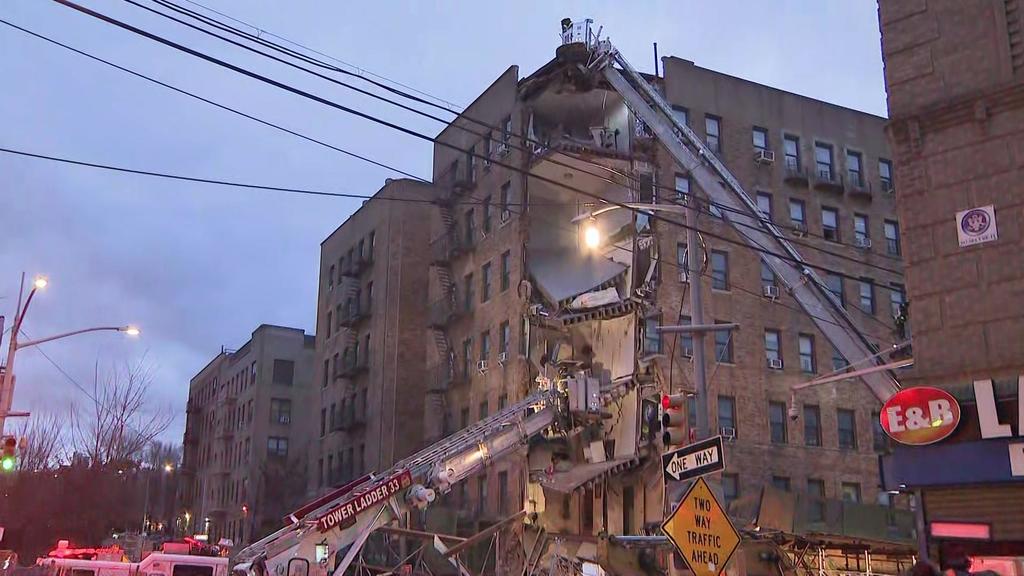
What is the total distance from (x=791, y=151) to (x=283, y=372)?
44.9 metres

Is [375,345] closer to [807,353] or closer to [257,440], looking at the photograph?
[807,353]

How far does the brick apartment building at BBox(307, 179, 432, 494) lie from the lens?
47.9 m

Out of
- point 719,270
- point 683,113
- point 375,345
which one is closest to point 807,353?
point 719,270

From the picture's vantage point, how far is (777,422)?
37.6m

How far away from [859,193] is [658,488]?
54.5 ft

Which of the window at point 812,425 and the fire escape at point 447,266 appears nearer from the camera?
the window at point 812,425

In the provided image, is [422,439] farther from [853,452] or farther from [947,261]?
[947,261]

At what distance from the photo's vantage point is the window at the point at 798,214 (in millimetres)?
40219

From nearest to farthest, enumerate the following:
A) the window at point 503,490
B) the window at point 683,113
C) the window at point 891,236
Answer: the window at point 503,490, the window at point 683,113, the window at point 891,236

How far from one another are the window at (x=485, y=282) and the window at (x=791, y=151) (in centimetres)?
1317

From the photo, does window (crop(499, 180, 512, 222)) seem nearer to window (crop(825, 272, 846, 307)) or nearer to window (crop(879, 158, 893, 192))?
window (crop(825, 272, 846, 307))

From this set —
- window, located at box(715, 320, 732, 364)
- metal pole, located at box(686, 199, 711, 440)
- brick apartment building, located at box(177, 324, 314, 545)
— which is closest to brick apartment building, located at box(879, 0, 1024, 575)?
metal pole, located at box(686, 199, 711, 440)

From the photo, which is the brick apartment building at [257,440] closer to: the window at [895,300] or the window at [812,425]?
the window at [812,425]

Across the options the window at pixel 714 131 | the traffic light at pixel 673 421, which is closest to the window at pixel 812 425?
the window at pixel 714 131
